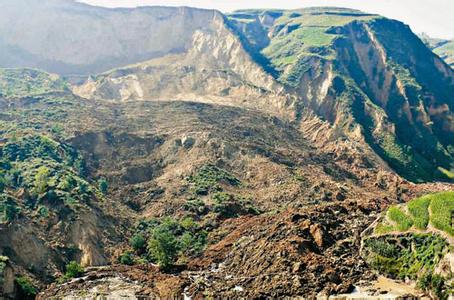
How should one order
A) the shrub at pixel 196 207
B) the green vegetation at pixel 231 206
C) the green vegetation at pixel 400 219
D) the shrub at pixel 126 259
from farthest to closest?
1. the shrub at pixel 196 207
2. the green vegetation at pixel 231 206
3. the shrub at pixel 126 259
4. the green vegetation at pixel 400 219

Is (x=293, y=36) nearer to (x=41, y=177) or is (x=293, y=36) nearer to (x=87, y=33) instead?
(x=87, y=33)

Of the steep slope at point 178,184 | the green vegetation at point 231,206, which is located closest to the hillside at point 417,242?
the steep slope at point 178,184

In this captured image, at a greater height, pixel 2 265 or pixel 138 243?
pixel 2 265

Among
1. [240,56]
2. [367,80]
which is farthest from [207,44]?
[367,80]

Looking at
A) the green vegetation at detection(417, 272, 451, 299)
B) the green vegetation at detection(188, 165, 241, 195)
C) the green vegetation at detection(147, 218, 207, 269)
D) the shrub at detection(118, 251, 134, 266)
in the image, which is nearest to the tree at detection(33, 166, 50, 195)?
the shrub at detection(118, 251, 134, 266)

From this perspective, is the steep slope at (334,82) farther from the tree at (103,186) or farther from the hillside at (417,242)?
the hillside at (417,242)

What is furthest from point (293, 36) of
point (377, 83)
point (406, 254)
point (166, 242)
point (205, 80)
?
point (406, 254)
